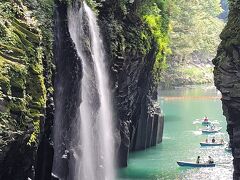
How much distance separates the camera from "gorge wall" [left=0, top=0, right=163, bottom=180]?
15.3 meters

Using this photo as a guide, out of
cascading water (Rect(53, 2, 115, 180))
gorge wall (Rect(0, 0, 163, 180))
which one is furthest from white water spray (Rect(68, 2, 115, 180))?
gorge wall (Rect(0, 0, 163, 180))

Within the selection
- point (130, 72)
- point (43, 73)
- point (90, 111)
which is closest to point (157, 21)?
point (130, 72)

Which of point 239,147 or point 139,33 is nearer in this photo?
point 239,147

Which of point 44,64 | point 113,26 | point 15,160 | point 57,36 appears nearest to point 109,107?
point 113,26

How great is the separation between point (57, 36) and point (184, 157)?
16.4m

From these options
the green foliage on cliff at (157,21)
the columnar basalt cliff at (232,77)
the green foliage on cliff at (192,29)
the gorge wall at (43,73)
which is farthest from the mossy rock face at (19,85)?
the green foliage on cliff at (192,29)

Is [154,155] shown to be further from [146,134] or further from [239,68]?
[239,68]

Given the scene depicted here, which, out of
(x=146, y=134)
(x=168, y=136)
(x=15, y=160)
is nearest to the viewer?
(x=15, y=160)

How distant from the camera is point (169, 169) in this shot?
31.5m

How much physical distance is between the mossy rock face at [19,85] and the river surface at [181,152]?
44.5ft

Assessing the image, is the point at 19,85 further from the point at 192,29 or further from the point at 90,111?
the point at 192,29

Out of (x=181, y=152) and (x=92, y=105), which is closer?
(x=92, y=105)

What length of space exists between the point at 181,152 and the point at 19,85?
23268mm

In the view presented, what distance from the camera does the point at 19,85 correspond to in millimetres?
15664
